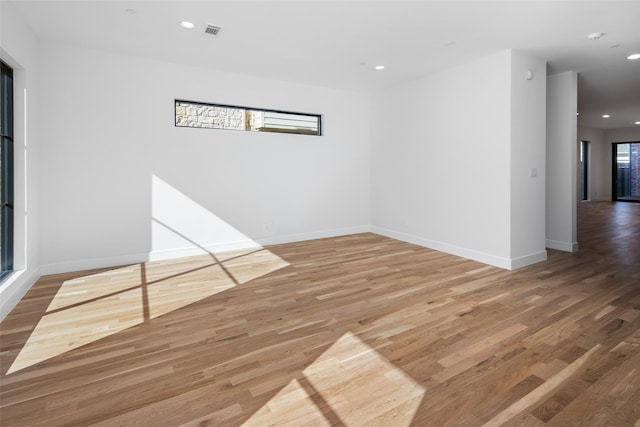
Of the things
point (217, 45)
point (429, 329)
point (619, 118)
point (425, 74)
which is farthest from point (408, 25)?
point (619, 118)

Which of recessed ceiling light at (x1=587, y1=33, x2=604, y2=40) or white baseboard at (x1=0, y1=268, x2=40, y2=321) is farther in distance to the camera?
recessed ceiling light at (x1=587, y1=33, x2=604, y2=40)

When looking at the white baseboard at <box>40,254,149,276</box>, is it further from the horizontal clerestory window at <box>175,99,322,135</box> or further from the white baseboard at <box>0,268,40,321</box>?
the horizontal clerestory window at <box>175,99,322,135</box>

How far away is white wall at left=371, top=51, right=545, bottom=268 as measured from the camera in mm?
4035

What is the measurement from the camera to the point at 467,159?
4.47 metres

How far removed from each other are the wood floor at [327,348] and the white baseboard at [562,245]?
0.79 meters

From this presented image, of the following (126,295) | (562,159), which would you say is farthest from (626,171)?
(126,295)

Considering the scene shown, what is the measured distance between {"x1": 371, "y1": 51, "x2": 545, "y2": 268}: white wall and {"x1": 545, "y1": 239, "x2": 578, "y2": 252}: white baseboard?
77 centimetres

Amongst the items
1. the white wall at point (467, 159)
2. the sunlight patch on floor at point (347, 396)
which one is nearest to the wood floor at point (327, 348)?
the sunlight patch on floor at point (347, 396)

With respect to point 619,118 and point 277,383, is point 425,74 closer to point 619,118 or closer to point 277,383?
point 277,383

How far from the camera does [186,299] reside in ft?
10.3

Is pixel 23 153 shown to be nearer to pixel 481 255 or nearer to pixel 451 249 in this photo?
pixel 451 249

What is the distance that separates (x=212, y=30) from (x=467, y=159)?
3427 millimetres

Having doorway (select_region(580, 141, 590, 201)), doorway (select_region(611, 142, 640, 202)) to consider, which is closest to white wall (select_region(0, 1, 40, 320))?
doorway (select_region(580, 141, 590, 201))

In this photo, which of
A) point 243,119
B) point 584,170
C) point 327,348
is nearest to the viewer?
point 327,348
